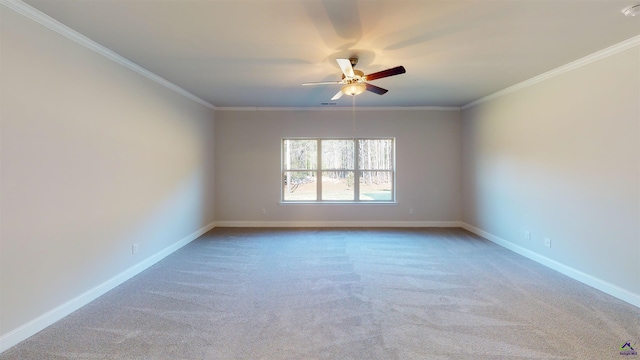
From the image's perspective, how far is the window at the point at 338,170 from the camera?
5.85 m

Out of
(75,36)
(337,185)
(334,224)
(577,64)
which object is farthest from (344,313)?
(577,64)

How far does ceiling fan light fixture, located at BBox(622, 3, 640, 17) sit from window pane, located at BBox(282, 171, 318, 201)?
4.74 m

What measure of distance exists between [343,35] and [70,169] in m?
2.81

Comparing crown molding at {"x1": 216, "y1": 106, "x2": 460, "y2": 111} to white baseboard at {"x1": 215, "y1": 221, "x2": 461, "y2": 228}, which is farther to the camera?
white baseboard at {"x1": 215, "y1": 221, "x2": 461, "y2": 228}

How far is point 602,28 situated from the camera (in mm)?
2381

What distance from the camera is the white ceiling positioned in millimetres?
2062

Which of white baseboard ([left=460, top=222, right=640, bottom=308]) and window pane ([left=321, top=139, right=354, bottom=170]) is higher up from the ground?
window pane ([left=321, top=139, right=354, bottom=170])

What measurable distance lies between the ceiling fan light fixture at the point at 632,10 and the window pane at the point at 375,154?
3.84 metres

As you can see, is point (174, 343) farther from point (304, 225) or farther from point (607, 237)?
point (607, 237)

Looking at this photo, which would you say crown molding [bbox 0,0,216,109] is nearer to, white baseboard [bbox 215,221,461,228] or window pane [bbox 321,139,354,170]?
white baseboard [bbox 215,221,461,228]

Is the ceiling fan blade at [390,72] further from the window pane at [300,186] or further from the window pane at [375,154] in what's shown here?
the window pane at [300,186]

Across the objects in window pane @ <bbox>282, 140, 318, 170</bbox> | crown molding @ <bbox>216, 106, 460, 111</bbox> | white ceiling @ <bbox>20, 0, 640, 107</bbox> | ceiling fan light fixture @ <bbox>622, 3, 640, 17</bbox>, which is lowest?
window pane @ <bbox>282, 140, 318, 170</bbox>

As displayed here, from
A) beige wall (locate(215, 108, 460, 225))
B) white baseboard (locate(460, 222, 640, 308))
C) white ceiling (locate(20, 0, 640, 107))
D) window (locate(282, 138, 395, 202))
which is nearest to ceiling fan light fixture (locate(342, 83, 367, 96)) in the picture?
white ceiling (locate(20, 0, 640, 107))

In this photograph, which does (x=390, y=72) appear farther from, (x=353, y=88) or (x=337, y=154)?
(x=337, y=154)
